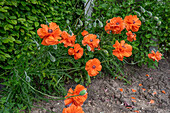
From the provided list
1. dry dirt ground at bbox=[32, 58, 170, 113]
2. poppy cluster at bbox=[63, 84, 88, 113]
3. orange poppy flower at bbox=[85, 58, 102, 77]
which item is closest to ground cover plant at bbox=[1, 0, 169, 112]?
orange poppy flower at bbox=[85, 58, 102, 77]

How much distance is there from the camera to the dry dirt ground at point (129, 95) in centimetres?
190

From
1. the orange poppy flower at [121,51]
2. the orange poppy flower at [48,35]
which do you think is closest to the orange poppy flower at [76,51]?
the orange poppy flower at [121,51]

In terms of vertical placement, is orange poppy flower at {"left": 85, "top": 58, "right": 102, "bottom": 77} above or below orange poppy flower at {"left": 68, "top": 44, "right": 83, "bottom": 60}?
below

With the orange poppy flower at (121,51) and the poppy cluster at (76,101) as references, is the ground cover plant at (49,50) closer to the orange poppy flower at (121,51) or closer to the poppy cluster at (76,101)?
the orange poppy flower at (121,51)

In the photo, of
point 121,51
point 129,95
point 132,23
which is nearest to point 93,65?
point 121,51

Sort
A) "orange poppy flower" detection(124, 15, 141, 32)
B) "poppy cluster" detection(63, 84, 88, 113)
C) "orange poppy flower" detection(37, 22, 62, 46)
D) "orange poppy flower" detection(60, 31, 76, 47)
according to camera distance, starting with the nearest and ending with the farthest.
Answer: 1. "poppy cluster" detection(63, 84, 88, 113)
2. "orange poppy flower" detection(37, 22, 62, 46)
3. "orange poppy flower" detection(60, 31, 76, 47)
4. "orange poppy flower" detection(124, 15, 141, 32)

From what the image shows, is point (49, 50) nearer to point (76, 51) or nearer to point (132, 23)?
point (76, 51)

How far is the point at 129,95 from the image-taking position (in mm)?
2234

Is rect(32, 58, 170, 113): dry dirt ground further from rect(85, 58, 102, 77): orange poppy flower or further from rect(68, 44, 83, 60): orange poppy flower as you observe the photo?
rect(68, 44, 83, 60): orange poppy flower

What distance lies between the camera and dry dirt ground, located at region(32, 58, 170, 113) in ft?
6.24

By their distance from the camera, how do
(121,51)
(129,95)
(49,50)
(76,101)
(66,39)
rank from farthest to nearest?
(129,95), (121,51), (49,50), (66,39), (76,101)

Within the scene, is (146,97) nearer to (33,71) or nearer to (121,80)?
(121,80)

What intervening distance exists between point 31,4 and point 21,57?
71cm

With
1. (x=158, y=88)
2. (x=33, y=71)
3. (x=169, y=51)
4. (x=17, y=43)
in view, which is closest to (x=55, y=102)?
(x=33, y=71)
